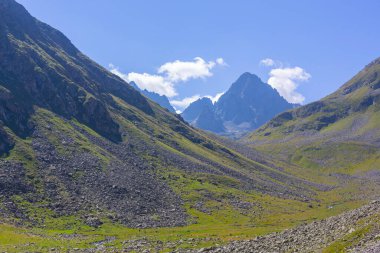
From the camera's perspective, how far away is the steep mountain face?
104m

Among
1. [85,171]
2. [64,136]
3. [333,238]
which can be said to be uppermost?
[333,238]

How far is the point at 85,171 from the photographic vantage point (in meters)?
127

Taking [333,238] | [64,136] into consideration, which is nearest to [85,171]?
[64,136]

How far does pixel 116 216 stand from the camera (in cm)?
10575

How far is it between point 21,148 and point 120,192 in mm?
34466

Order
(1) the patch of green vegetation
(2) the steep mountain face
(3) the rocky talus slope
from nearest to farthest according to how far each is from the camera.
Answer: (3) the rocky talus slope, (2) the steep mountain face, (1) the patch of green vegetation

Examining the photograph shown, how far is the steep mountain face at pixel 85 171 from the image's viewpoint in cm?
10450

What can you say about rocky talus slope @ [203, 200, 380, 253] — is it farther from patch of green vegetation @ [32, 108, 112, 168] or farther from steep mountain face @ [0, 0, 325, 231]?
patch of green vegetation @ [32, 108, 112, 168]

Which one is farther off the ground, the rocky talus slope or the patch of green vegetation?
the rocky talus slope

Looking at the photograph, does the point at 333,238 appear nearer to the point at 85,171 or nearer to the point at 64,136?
the point at 85,171

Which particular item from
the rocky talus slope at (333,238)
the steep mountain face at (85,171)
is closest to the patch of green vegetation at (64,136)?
the steep mountain face at (85,171)

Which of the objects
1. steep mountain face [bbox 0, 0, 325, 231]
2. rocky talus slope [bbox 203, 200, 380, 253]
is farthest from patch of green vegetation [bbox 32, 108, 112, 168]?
rocky talus slope [bbox 203, 200, 380, 253]

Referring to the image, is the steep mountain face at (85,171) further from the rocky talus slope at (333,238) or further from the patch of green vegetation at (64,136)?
the rocky talus slope at (333,238)

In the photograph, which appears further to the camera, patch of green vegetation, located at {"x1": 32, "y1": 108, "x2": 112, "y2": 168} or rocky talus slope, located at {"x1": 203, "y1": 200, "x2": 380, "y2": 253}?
patch of green vegetation, located at {"x1": 32, "y1": 108, "x2": 112, "y2": 168}
